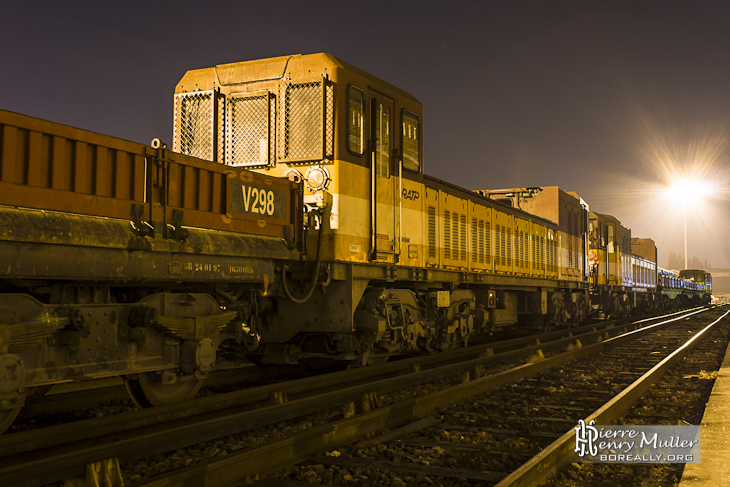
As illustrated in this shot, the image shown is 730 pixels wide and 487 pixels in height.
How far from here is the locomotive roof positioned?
8.19m

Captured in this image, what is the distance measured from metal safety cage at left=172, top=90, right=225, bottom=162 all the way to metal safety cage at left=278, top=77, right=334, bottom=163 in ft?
2.95

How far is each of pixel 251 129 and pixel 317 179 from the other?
121 cm

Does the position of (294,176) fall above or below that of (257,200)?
above

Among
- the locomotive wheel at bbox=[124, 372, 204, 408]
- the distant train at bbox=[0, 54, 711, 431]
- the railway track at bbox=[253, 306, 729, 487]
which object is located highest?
the distant train at bbox=[0, 54, 711, 431]

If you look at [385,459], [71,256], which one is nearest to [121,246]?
[71,256]

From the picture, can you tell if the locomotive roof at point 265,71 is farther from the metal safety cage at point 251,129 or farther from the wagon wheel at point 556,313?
the wagon wheel at point 556,313

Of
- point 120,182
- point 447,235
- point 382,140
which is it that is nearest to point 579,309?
point 447,235

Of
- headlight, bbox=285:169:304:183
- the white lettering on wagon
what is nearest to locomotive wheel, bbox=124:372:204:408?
the white lettering on wagon

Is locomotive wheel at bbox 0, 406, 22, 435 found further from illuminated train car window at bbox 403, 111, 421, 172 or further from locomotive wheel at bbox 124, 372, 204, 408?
illuminated train car window at bbox 403, 111, 421, 172

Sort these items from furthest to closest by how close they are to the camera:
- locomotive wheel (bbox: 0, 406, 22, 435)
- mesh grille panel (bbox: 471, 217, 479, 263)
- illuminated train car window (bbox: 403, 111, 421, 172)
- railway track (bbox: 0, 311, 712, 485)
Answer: mesh grille panel (bbox: 471, 217, 479, 263)
illuminated train car window (bbox: 403, 111, 421, 172)
locomotive wheel (bbox: 0, 406, 22, 435)
railway track (bbox: 0, 311, 712, 485)

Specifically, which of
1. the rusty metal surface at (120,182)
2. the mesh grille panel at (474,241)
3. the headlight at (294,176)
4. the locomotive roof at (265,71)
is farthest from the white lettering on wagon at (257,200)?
the mesh grille panel at (474,241)

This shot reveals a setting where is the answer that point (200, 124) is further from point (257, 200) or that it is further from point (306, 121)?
point (257, 200)

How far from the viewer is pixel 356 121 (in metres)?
8.47

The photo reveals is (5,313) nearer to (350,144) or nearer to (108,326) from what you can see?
(108,326)
